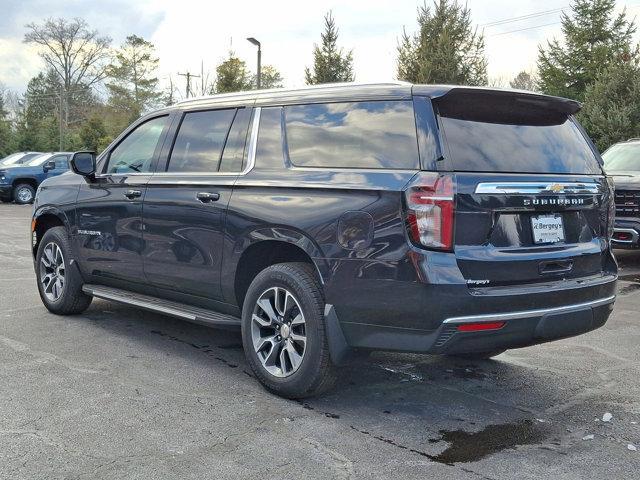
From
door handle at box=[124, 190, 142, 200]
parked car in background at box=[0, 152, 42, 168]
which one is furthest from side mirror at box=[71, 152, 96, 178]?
parked car in background at box=[0, 152, 42, 168]

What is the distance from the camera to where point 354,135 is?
3.98 meters

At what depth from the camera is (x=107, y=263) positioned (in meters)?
5.59

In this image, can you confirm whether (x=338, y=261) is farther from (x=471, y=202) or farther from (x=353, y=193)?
(x=471, y=202)

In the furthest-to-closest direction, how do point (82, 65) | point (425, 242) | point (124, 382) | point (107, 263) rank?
1. point (82, 65)
2. point (107, 263)
3. point (124, 382)
4. point (425, 242)

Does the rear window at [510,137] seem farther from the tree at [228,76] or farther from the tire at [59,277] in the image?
the tree at [228,76]

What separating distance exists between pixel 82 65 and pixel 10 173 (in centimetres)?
4289

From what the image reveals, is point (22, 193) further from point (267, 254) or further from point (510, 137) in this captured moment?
point (510, 137)

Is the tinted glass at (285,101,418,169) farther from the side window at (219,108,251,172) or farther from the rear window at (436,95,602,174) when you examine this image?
the side window at (219,108,251,172)

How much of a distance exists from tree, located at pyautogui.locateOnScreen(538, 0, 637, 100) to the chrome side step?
23694 millimetres

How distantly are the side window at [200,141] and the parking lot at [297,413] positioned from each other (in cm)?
140

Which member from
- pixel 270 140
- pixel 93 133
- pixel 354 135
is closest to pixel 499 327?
pixel 354 135

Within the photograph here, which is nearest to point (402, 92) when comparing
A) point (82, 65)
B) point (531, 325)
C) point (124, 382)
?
point (531, 325)

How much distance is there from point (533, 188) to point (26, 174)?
2166cm

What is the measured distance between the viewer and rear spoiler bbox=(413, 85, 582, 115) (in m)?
3.70
